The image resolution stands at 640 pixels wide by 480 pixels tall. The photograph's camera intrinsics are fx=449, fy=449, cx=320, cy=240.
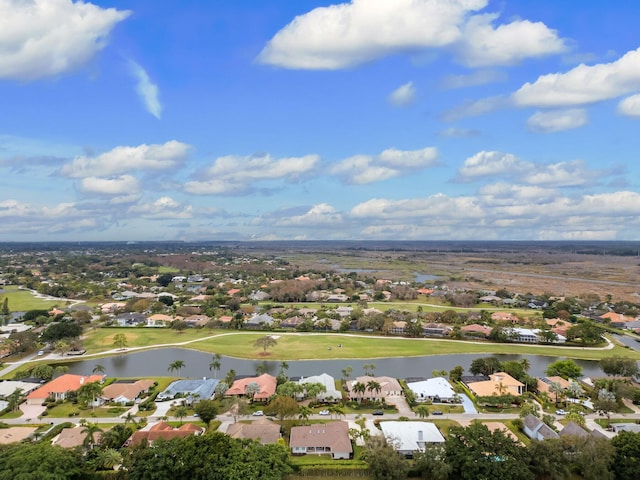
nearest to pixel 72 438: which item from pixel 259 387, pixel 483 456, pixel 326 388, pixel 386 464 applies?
pixel 259 387

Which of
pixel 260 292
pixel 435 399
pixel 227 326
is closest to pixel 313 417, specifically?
pixel 435 399

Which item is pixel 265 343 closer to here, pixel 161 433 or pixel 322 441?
pixel 161 433

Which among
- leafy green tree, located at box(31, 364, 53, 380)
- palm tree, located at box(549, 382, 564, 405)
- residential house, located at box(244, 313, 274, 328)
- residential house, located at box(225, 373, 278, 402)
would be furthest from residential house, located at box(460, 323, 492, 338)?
leafy green tree, located at box(31, 364, 53, 380)

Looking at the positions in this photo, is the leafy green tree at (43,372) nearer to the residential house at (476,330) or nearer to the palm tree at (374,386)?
the palm tree at (374,386)

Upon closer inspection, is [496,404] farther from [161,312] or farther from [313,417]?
[161,312]

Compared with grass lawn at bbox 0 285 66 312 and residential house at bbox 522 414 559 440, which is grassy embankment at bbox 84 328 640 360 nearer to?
residential house at bbox 522 414 559 440
